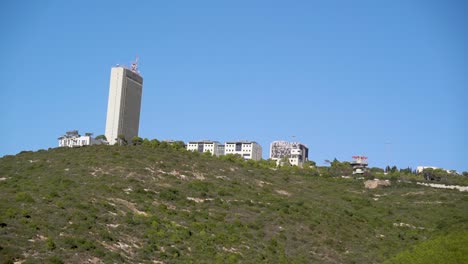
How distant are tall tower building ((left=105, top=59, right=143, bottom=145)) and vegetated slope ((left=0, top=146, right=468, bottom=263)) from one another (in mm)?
53926

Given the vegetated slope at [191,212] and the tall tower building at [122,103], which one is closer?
the vegetated slope at [191,212]

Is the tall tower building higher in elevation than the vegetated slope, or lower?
higher

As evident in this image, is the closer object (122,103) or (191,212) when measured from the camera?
(191,212)

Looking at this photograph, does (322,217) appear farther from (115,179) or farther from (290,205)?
(115,179)

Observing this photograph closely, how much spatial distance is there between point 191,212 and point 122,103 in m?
87.9

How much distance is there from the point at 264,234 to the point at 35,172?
25.1 meters

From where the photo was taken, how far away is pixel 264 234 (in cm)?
5934

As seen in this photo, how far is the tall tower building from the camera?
14412 centimetres

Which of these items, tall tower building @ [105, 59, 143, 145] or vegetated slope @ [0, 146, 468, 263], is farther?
tall tower building @ [105, 59, 143, 145]

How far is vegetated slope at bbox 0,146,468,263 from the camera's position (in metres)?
44.7

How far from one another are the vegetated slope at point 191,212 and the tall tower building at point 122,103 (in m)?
53.9

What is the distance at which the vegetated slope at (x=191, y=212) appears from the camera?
4472cm

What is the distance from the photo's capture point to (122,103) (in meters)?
145

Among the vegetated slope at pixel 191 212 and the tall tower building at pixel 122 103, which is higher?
the tall tower building at pixel 122 103
